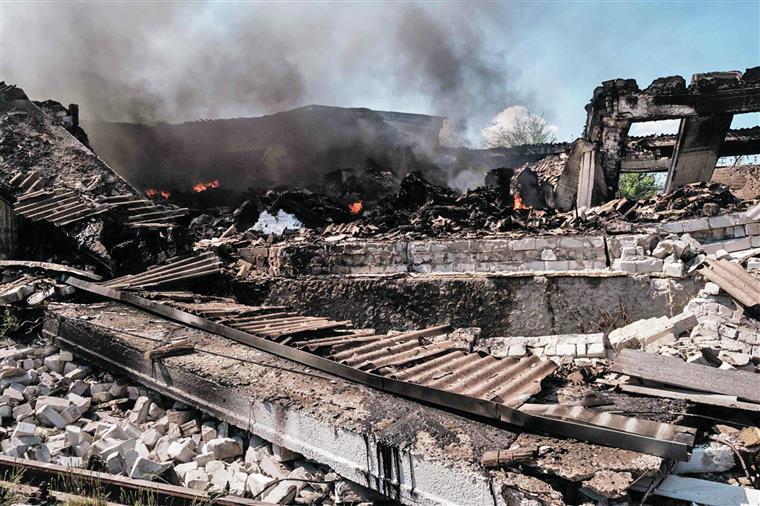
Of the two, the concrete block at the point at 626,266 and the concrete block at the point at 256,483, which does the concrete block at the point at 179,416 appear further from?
the concrete block at the point at 626,266

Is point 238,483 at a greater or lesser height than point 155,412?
lesser

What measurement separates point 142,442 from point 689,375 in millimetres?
4031

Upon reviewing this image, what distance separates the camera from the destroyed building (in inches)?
127

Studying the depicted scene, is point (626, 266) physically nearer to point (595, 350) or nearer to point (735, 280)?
point (735, 280)

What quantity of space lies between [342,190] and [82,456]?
14.0 metres

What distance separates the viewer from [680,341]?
564cm

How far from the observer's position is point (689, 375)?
13.4 feet

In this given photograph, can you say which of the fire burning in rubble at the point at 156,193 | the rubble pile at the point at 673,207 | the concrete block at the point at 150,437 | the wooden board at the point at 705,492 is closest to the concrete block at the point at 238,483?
the concrete block at the point at 150,437

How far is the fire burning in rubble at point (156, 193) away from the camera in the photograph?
17953mm

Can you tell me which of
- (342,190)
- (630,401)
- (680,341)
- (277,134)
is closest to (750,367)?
(680,341)

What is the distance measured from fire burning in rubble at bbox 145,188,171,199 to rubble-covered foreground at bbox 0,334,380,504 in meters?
13.6

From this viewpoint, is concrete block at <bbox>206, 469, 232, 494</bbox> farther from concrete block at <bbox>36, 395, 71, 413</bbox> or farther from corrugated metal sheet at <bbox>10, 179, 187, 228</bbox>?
corrugated metal sheet at <bbox>10, 179, 187, 228</bbox>

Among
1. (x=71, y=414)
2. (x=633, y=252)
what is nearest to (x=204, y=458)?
(x=71, y=414)

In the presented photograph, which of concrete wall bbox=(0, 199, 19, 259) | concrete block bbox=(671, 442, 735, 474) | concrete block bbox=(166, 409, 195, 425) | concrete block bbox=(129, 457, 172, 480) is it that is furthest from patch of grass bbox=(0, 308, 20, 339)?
concrete block bbox=(671, 442, 735, 474)
